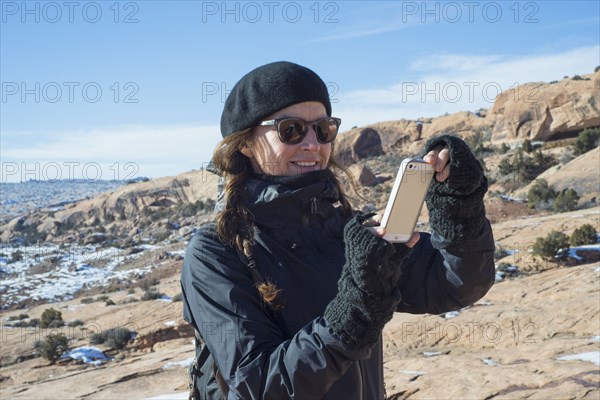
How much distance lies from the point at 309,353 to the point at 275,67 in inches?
36.2

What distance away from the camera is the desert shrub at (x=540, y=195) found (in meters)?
18.6

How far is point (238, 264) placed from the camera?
1701 millimetres

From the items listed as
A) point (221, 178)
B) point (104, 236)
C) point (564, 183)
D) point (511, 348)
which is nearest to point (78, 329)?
point (511, 348)

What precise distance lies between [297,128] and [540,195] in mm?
18597

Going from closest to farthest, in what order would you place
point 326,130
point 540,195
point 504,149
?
point 326,130 < point 540,195 < point 504,149

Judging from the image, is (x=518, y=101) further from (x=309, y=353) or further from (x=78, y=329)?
(x=309, y=353)

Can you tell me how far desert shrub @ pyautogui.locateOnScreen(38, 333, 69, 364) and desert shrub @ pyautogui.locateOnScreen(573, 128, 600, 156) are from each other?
20872mm

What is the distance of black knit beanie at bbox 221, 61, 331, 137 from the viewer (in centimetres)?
191

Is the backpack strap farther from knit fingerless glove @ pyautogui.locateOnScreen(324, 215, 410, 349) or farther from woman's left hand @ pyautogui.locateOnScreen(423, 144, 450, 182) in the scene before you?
woman's left hand @ pyautogui.locateOnScreen(423, 144, 450, 182)

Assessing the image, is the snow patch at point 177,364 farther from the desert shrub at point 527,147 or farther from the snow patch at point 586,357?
the desert shrub at point 527,147

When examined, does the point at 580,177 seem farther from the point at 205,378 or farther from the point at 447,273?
the point at 205,378

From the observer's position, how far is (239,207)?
184cm

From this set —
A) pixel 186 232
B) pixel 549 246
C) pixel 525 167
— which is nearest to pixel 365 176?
pixel 186 232

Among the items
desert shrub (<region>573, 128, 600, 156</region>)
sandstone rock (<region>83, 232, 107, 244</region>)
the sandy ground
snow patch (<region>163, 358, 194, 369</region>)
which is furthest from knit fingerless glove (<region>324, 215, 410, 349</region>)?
sandstone rock (<region>83, 232, 107, 244</region>)
